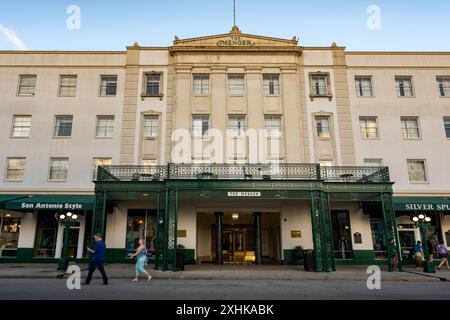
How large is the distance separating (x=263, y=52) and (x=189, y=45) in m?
5.09

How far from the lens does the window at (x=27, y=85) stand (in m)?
22.2

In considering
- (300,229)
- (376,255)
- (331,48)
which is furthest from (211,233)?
(331,48)

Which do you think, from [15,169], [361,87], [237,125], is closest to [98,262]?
[237,125]

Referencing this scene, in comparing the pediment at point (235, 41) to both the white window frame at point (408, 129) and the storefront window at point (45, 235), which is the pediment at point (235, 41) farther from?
the storefront window at point (45, 235)

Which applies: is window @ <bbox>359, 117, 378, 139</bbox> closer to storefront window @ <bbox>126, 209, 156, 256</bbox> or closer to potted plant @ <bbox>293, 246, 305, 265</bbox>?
potted plant @ <bbox>293, 246, 305, 265</bbox>

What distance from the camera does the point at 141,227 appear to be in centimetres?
2025

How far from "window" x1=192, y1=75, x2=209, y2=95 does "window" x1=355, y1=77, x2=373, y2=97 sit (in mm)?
10255

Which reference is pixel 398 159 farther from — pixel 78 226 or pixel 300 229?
pixel 78 226

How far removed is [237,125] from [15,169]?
14.4m

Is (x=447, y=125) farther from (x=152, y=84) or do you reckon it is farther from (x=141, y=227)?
(x=141, y=227)

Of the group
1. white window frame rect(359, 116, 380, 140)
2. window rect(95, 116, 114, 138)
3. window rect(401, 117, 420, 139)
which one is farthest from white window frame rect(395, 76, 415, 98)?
window rect(95, 116, 114, 138)

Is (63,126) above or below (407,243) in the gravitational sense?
above

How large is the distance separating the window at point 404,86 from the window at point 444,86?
1.96 metres

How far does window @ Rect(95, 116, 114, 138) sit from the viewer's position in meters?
21.4
